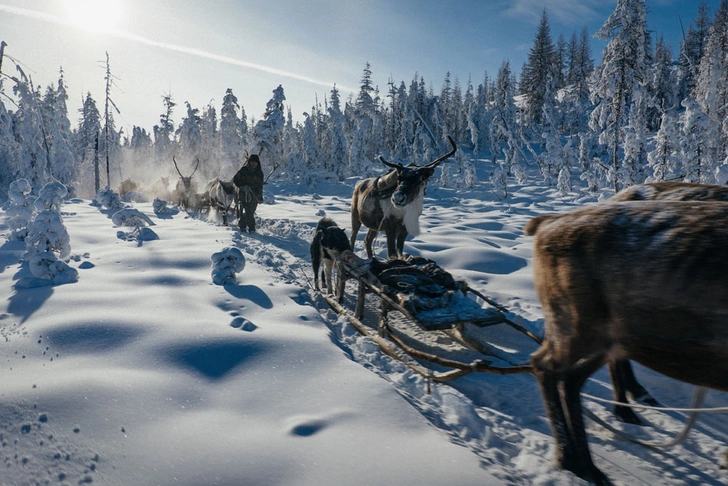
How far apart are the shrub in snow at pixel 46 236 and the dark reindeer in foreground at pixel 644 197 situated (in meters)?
7.67

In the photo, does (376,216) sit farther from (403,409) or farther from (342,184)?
(342,184)

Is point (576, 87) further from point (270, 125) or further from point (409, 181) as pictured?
point (409, 181)

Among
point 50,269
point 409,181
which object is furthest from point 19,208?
point 409,181

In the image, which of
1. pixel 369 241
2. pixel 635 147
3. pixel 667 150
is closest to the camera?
pixel 369 241

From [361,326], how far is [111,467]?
3.00 meters

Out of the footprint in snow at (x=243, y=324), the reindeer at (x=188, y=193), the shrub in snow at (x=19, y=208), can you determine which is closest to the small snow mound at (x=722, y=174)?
the footprint in snow at (x=243, y=324)

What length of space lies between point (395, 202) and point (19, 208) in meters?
7.46

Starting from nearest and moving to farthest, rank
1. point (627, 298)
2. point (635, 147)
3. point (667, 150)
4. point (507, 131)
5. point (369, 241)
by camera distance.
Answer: point (627, 298) < point (369, 241) < point (667, 150) < point (635, 147) < point (507, 131)

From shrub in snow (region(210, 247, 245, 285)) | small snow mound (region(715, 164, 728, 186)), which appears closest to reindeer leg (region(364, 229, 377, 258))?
shrub in snow (region(210, 247, 245, 285))

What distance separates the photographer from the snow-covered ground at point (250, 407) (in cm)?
221

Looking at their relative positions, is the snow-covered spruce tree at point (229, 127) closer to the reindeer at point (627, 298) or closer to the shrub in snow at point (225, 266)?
the shrub in snow at point (225, 266)

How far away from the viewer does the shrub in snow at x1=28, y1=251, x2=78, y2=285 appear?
5.24 metres

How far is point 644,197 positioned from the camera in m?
3.52

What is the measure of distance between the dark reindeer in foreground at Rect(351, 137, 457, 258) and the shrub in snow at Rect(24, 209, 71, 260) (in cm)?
521
